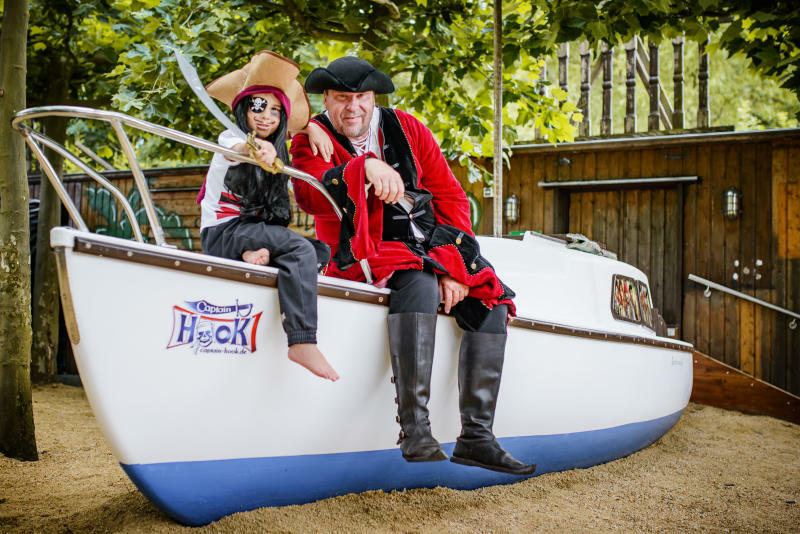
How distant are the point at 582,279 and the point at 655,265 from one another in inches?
144

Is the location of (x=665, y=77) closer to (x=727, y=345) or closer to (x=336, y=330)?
(x=727, y=345)

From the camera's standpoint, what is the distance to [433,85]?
4840 millimetres

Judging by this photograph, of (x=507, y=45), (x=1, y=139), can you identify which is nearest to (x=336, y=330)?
(x=1, y=139)

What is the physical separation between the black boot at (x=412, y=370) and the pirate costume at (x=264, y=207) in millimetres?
378

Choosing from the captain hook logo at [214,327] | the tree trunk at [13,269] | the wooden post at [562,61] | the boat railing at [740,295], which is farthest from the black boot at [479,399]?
the wooden post at [562,61]

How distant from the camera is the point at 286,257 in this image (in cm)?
208

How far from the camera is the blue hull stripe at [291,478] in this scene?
6.40ft

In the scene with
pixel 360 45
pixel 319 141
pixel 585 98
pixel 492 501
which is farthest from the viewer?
pixel 585 98

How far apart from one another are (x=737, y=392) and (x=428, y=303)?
4944mm

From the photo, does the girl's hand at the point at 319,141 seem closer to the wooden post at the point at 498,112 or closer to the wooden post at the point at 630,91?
the wooden post at the point at 498,112

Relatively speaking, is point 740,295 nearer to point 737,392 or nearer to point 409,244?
point 737,392

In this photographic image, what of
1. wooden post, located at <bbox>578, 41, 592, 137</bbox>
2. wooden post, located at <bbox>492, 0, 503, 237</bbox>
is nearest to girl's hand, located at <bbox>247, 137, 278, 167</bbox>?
wooden post, located at <bbox>492, 0, 503, 237</bbox>

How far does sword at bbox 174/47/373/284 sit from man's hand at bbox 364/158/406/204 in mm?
185

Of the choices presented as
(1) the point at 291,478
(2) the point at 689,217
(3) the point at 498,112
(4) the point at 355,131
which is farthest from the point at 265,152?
(2) the point at 689,217
